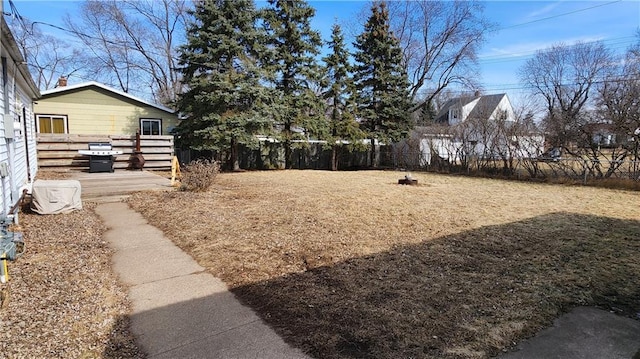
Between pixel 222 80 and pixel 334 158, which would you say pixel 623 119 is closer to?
pixel 334 158

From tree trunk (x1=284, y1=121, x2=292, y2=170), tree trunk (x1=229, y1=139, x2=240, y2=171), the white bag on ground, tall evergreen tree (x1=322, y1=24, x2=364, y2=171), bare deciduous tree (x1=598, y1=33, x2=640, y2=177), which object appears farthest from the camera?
tall evergreen tree (x1=322, y1=24, x2=364, y2=171)

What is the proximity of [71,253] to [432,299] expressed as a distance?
4.18 meters

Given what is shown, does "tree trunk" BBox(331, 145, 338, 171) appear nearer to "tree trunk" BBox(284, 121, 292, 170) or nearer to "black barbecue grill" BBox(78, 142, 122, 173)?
"tree trunk" BBox(284, 121, 292, 170)

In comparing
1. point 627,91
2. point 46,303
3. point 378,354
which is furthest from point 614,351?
point 627,91

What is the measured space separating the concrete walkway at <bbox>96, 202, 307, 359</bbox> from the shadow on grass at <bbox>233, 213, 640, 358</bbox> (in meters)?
0.18

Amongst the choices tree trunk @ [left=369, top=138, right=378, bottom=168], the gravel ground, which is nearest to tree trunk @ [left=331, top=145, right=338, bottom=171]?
tree trunk @ [left=369, top=138, right=378, bottom=168]

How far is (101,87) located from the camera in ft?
49.1

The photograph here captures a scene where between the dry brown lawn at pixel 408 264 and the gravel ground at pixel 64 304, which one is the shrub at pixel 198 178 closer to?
the dry brown lawn at pixel 408 264

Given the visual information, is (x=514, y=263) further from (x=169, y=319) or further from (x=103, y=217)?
(x=103, y=217)

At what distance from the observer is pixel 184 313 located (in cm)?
305

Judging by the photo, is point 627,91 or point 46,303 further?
point 627,91

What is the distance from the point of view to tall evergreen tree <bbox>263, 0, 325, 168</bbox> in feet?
54.7

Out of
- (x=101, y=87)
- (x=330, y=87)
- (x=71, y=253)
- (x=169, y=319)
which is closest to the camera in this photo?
(x=169, y=319)

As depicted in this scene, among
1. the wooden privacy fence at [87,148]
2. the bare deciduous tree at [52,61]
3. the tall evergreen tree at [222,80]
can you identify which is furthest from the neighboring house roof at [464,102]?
the bare deciduous tree at [52,61]
